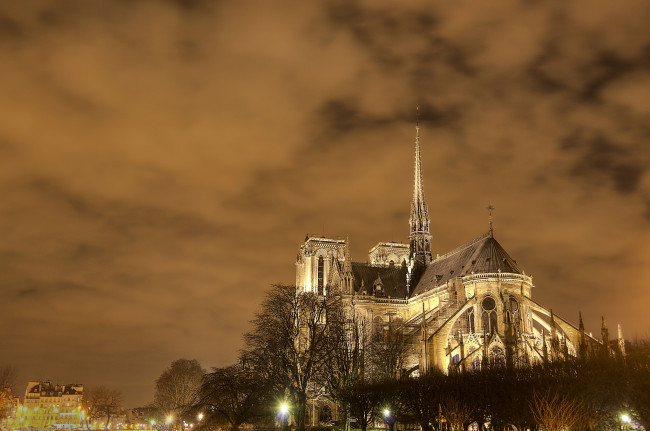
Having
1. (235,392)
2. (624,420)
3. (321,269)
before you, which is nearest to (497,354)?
(624,420)

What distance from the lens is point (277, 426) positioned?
7500cm

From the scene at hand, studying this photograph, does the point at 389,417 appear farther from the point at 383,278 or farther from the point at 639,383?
the point at 383,278

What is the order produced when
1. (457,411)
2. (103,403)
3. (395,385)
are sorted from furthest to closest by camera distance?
(103,403), (395,385), (457,411)

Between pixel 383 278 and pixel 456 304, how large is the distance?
24.9 meters

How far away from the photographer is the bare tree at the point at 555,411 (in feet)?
121

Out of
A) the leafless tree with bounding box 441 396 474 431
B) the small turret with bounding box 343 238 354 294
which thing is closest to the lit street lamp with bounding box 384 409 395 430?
the leafless tree with bounding box 441 396 474 431

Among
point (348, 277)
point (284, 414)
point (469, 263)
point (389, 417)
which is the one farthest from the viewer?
point (348, 277)

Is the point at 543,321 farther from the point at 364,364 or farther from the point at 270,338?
the point at 270,338

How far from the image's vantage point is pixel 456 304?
79.4 metres

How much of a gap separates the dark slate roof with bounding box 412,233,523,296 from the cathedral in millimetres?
127

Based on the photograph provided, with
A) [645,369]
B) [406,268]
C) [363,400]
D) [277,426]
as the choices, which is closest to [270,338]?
[363,400]

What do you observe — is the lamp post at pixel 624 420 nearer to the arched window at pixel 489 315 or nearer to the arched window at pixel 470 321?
the arched window at pixel 489 315

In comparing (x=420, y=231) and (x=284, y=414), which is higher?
(x=420, y=231)

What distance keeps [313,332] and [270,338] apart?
14.2 ft
